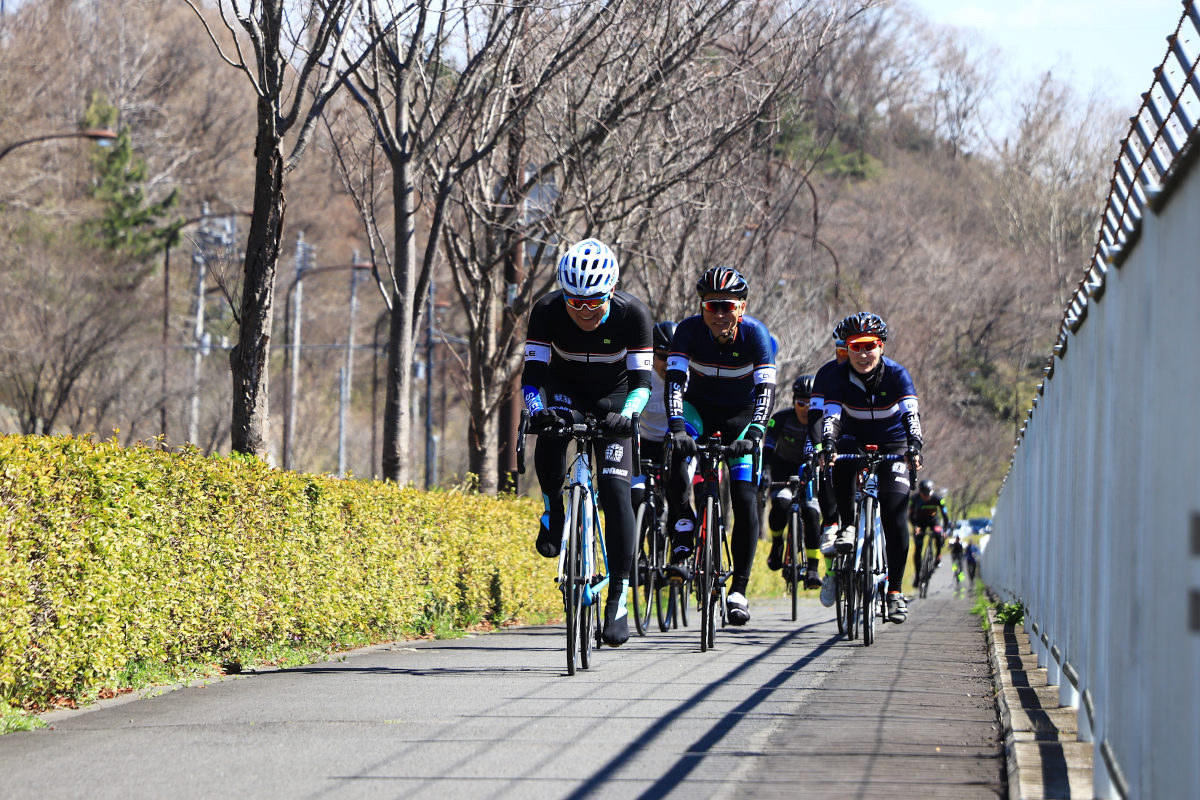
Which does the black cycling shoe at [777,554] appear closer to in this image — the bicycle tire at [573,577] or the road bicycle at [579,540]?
the road bicycle at [579,540]

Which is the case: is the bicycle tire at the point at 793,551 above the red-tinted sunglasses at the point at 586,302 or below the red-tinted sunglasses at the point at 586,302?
below

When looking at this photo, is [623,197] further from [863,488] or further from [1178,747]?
[1178,747]

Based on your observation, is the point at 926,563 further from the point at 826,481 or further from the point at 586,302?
the point at 586,302

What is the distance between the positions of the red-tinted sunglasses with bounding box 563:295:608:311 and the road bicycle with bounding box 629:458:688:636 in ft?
8.10

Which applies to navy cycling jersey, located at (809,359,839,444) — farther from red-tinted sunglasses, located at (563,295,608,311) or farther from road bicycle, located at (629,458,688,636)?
red-tinted sunglasses, located at (563,295,608,311)

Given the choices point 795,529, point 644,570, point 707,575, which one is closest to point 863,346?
point 707,575

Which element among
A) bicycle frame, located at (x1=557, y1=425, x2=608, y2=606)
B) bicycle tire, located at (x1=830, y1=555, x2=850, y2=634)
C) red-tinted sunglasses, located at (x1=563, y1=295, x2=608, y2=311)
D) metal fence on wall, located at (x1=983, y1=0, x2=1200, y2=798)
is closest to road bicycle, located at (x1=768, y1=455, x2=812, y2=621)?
bicycle tire, located at (x1=830, y1=555, x2=850, y2=634)

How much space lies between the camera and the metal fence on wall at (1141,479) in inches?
129

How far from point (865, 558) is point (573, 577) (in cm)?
296

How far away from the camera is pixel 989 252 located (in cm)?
5228

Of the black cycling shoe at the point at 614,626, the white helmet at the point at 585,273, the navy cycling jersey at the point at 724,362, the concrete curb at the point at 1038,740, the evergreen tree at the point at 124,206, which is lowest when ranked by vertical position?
the concrete curb at the point at 1038,740

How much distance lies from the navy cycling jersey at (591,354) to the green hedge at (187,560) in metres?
1.61

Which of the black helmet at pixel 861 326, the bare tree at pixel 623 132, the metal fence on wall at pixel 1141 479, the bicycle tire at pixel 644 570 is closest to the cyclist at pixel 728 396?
the bicycle tire at pixel 644 570

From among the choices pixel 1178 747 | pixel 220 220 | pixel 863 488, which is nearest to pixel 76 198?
pixel 220 220
